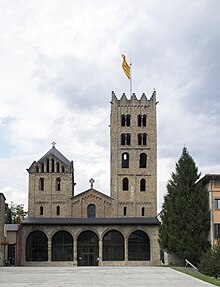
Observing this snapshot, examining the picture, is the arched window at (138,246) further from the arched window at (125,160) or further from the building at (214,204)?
the building at (214,204)

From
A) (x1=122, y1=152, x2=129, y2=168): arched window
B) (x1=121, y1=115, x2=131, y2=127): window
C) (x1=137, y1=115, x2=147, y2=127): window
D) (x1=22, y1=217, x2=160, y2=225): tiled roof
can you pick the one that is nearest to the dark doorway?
(x1=22, y1=217, x2=160, y2=225): tiled roof

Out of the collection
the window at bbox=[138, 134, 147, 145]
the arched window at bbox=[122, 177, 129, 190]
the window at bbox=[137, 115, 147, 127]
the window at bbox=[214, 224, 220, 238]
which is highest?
the window at bbox=[137, 115, 147, 127]

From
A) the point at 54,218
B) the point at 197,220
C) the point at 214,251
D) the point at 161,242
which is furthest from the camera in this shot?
the point at 54,218

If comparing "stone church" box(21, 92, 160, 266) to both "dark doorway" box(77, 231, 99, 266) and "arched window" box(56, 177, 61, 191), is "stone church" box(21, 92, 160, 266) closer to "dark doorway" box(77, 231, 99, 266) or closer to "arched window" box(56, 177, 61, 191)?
"dark doorway" box(77, 231, 99, 266)

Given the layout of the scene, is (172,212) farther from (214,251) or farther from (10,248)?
(10,248)

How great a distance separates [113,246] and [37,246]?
9169 millimetres

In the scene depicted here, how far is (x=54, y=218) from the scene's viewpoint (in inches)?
2719

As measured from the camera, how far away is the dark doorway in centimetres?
6456

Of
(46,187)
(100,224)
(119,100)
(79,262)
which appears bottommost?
(79,262)

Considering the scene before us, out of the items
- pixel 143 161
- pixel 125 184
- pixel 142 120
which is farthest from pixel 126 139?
pixel 125 184

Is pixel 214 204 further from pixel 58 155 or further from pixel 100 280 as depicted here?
pixel 58 155

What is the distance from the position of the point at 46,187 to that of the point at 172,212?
72.3ft

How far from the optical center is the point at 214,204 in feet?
169

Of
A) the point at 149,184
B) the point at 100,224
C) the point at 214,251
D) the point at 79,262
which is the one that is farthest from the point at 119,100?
the point at 214,251
